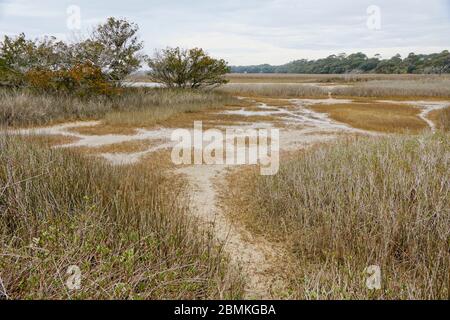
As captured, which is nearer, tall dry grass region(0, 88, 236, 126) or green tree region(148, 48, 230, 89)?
tall dry grass region(0, 88, 236, 126)

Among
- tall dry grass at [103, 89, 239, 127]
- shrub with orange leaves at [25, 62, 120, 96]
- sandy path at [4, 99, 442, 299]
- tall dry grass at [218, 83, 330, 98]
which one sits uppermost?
tall dry grass at [218, 83, 330, 98]

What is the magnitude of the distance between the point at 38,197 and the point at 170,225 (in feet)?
5.40

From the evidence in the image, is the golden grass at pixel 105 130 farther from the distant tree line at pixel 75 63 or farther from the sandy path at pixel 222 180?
the distant tree line at pixel 75 63

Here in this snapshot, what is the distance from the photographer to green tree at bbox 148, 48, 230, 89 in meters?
25.2

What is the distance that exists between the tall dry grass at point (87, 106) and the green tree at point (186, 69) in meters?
5.31

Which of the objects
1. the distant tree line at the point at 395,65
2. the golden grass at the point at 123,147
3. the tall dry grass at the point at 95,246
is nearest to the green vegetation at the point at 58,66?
the golden grass at the point at 123,147

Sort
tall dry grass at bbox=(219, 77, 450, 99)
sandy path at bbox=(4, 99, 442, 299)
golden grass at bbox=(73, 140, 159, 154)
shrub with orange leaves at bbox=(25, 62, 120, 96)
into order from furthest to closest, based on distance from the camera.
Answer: tall dry grass at bbox=(219, 77, 450, 99)
shrub with orange leaves at bbox=(25, 62, 120, 96)
golden grass at bbox=(73, 140, 159, 154)
sandy path at bbox=(4, 99, 442, 299)

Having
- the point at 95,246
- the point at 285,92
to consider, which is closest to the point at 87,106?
the point at 95,246

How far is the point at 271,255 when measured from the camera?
13.1 feet

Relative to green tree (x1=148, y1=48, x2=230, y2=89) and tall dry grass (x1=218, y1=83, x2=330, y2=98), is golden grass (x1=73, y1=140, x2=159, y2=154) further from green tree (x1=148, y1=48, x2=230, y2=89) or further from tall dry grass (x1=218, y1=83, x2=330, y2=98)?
tall dry grass (x1=218, y1=83, x2=330, y2=98)

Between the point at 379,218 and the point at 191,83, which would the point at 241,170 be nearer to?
the point at 379,218

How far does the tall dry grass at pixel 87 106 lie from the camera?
1281 centimetres

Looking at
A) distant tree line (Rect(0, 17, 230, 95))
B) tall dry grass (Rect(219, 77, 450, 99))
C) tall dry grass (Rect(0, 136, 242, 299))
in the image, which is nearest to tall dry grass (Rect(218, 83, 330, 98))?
tall dry grass (Rect(219, 77, 450, 99))

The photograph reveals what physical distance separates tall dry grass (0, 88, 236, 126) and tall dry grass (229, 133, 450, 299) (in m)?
10.0
